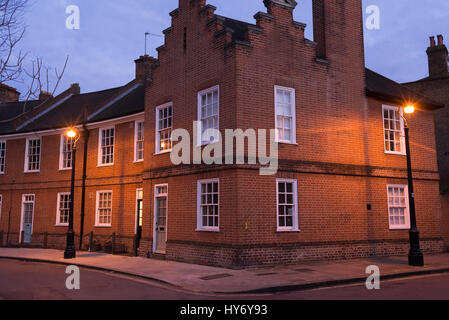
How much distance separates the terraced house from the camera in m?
14.1

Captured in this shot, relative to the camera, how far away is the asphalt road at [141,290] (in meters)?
9.04

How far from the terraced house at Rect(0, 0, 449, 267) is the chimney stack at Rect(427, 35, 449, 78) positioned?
9691 millimetres

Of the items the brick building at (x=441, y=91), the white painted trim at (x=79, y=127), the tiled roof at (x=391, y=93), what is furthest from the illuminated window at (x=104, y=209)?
the brick building at (x=441, y=91)

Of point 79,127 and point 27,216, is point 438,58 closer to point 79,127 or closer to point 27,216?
point 79,127

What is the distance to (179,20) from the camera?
56.7ft

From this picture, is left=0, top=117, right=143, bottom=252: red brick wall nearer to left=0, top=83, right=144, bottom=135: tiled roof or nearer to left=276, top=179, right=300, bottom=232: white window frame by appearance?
left=0, top=83, right=144, bottom=135: tiled roof

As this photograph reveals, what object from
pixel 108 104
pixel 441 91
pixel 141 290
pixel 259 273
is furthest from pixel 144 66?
pixel 441 91

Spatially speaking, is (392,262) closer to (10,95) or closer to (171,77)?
(171,77)

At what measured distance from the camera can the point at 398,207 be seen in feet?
58.1

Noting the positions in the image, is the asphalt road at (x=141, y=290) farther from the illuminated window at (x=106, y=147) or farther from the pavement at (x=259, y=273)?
the illuminated window at (x=106, y=147)

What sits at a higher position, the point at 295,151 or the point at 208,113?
the point at 208,113

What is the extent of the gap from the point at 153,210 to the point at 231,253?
5461 mm

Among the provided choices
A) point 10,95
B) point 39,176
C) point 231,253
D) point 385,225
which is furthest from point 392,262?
point 10,95

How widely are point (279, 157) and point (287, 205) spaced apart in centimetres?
178
